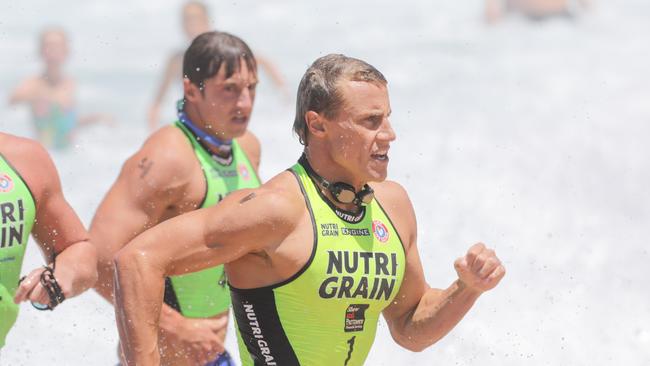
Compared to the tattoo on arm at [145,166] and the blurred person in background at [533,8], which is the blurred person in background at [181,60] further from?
the tattoo on arm at [145,166]

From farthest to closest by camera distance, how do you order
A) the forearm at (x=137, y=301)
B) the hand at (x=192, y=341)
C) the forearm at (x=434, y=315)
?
the hand at (x=192, y=341), the forearm at (x=434, y=315), the forearm at (x=137, y=301)

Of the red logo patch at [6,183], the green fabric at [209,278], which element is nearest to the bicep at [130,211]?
the green fabric at [209,278]

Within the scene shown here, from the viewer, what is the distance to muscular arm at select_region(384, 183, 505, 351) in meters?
4.08

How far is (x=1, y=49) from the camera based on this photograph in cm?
1755

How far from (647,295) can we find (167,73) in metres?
5.40

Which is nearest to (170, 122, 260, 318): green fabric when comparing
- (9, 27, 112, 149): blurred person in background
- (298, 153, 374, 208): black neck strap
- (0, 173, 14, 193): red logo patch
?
A: (0, 173, 14, 193): red logo patch

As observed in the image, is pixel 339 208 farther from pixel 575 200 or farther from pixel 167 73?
pixel 167 73

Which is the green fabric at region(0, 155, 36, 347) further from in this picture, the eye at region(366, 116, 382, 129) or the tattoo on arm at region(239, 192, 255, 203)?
the eye at region(366, 116, 382, 129)

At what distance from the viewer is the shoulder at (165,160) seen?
518 centimetres

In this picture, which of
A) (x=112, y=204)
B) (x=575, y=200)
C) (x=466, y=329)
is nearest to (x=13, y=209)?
(x=112, y=204)

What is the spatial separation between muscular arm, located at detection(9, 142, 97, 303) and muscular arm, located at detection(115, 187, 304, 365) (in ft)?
2.46

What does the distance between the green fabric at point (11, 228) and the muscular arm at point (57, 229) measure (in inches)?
1.8

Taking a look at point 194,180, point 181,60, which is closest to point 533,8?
point 181,60

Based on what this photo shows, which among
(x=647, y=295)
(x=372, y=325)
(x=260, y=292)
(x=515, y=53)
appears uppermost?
(x=260, y=292)
